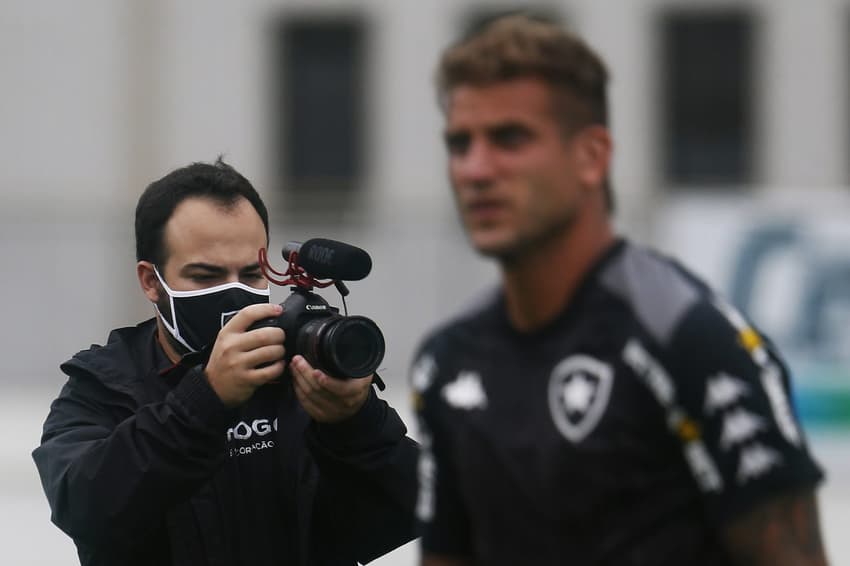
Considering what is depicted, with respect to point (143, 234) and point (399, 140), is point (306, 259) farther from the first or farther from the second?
point (399, 140)

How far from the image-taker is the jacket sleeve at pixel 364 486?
359cm

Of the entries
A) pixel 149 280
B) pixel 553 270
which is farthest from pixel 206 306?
pixel 553 270

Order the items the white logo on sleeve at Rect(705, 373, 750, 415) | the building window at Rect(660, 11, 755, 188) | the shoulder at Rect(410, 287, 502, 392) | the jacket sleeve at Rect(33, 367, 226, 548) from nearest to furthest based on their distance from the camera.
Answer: the white logo on sleeve at Rect(705, 373, 750, 415) → the shoulder at Rect(410, 287, 502, 392) → the jacket sleeve at Rect(33, 367, 226, 548) → the building window at Rect(660, 11, 755, 188)

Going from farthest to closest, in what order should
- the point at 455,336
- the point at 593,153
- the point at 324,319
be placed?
the point at 324,319, the point at 455,336, the point at 593,153

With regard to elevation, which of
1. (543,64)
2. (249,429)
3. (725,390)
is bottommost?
(249,429)

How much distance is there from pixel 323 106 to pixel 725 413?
13909mm

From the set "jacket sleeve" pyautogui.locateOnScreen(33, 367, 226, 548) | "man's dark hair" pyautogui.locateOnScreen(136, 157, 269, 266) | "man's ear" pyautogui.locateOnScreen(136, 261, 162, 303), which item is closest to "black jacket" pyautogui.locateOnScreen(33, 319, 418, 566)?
"jacket sleeve" pyautogui.locateOnScreen(33, 367, 226, 548)

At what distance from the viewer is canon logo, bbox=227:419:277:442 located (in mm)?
3588

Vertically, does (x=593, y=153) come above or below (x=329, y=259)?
A: above

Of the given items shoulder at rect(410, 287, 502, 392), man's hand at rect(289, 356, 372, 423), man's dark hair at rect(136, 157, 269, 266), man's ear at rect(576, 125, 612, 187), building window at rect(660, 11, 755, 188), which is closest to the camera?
man's ear at rect(576, 125, 612, 187)

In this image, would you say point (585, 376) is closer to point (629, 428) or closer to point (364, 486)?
point (629, 428)

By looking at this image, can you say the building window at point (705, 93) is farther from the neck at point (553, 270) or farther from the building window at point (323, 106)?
the neck at point (553, 270)

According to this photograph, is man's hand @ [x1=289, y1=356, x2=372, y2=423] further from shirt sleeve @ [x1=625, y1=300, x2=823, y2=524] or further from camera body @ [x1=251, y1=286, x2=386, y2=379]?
shirt sleeve @ [x1=625, y1=300, x2=823, y2=524]

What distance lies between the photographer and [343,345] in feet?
11.1
